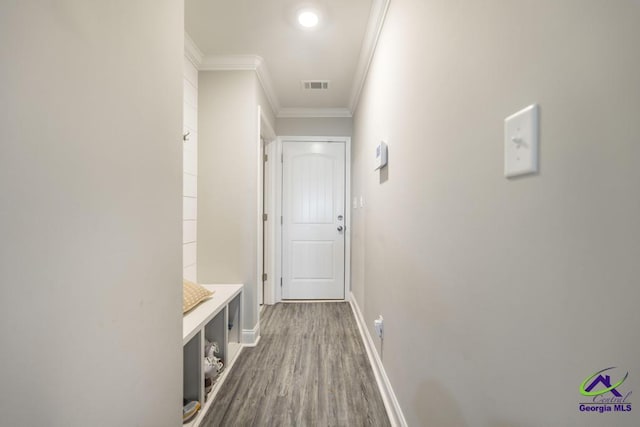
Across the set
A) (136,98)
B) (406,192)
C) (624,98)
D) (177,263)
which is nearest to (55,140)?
(136,98)

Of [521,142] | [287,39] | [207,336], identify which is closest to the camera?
[521,142]

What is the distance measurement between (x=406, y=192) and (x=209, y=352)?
1.61 m

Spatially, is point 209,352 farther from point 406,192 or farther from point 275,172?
point 275,172

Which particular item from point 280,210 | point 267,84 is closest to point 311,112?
point 267,84

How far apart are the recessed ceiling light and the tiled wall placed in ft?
3.18

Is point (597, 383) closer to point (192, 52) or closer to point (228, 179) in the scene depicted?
Answer: point (228, 179)

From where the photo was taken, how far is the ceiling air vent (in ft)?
9.05

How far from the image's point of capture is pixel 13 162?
19.0 inches

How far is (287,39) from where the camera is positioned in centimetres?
213

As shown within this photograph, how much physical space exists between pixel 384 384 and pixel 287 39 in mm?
2486

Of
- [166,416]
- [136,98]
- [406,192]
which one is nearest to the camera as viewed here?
[136,98]

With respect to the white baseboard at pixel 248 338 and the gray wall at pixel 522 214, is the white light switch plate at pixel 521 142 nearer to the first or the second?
the gray wall at pixel 522 214

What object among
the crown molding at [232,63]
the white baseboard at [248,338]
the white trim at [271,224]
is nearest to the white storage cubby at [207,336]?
the white baseboard at [248,338]

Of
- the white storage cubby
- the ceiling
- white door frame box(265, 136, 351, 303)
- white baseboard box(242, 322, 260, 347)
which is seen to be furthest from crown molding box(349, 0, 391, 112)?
white baseboard box(242, 322, 260, 347)
